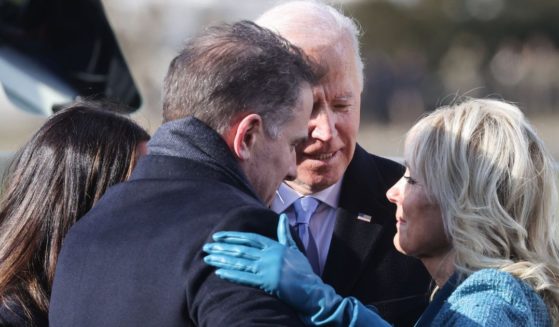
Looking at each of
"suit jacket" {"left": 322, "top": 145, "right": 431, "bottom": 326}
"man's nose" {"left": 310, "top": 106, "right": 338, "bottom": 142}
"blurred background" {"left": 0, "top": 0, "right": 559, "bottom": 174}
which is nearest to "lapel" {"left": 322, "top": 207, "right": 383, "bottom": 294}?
"suit jacket" {"left": 322, "top": 145, "right": 431, "bottom": 326}

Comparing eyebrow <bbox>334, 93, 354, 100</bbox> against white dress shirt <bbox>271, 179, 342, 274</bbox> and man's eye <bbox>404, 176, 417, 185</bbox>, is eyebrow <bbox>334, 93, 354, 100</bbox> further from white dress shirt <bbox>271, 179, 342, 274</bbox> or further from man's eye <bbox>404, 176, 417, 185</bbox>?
man's eye <bbox>404, 176, 417, 185</bbox>

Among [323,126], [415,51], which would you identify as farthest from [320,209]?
[415,51]

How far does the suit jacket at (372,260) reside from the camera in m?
2.98

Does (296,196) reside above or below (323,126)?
below

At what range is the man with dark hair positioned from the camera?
A: 1886 millimetres

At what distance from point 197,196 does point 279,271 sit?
23 centimetres

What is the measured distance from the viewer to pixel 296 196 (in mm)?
3141

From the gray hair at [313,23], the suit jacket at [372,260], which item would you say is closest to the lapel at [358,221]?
the suit jacket at [372,260]

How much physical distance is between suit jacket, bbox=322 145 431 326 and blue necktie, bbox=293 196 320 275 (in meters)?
0.07

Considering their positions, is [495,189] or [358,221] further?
[358,221]

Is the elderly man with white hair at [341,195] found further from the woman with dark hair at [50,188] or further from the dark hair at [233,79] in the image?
the dark hair at [233,79]

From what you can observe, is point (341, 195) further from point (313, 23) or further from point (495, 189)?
point (495, 189)

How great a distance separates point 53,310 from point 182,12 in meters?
12.2

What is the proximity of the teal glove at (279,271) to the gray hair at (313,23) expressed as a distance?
1220 millimetres
